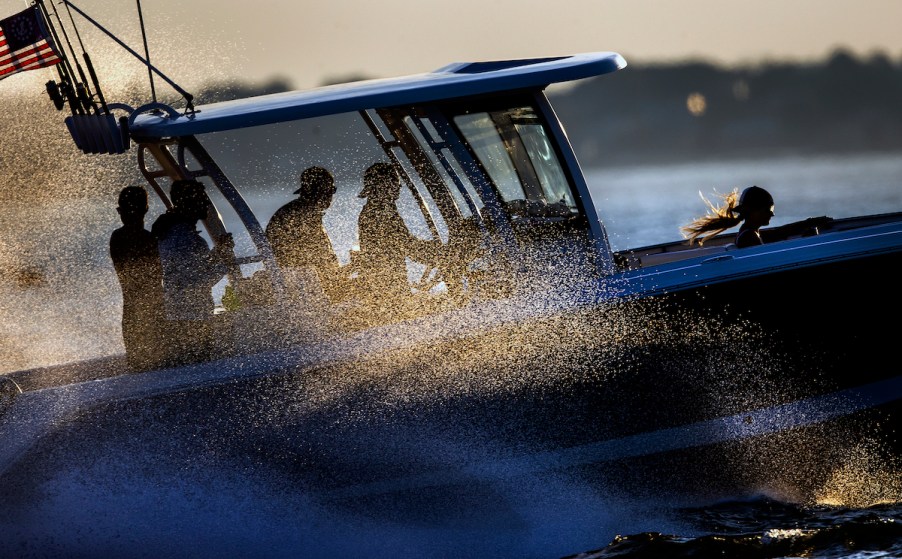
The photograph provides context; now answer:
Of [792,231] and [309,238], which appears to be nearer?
[309,238]

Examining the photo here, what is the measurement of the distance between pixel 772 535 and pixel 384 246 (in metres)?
2.25

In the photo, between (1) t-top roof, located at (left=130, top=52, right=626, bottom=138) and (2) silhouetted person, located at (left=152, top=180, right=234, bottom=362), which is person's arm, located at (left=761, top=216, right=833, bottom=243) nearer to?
(1) t-top roof, located at (left=130, top=52, right=626, bottom=138)

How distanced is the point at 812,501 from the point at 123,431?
131 inches

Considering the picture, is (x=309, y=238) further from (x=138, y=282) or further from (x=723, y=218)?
(x=723, y=218)

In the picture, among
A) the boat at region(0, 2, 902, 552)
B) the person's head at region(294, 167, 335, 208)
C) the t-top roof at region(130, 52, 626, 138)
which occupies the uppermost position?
the t-top roof at region(130, 52, 626, 138)

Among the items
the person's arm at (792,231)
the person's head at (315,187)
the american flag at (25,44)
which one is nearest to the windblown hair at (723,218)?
the person's arm at (792,231)

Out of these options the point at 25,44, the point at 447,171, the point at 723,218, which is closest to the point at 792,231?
the point at 723,218

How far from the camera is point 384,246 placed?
5.54 meters

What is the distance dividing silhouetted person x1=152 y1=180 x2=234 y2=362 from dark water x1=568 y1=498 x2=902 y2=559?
206 centimetres

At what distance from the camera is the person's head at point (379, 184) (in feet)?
18.4

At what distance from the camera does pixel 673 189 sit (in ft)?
128

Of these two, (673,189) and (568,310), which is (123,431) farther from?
(673,189)

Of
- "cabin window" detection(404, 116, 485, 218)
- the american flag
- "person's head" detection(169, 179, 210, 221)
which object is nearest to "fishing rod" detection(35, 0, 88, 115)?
the american flag

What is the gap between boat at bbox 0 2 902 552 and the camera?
5.22 meters
